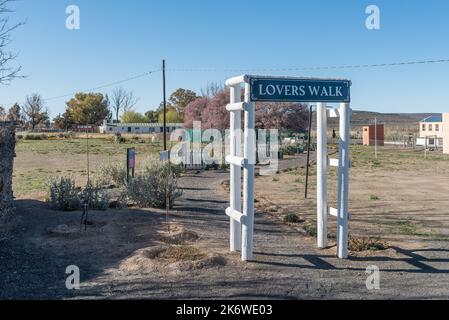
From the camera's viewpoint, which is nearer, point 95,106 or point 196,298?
point 196,298

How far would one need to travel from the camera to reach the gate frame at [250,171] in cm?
756

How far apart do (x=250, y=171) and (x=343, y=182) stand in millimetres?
1516

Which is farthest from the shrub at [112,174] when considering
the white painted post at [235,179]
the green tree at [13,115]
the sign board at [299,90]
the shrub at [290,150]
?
the shrub at [290,150]

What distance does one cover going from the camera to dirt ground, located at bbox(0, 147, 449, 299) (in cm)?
624

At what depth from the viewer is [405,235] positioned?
32.3 ft

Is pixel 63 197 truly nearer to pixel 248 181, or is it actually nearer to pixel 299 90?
pixel 248 181

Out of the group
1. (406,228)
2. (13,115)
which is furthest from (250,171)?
(13,115)

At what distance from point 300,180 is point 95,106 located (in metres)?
85.5

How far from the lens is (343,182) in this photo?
Answer: 7945mm

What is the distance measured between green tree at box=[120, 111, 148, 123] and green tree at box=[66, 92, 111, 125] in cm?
485

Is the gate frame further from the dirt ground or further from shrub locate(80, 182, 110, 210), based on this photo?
shrub locate(80, 182, 110, 210)

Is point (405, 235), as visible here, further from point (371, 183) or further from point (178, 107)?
point (178, 107)

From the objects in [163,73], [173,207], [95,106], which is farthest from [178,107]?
[173,207]

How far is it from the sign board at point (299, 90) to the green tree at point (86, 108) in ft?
308
